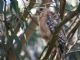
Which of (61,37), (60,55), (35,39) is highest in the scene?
(61,37)

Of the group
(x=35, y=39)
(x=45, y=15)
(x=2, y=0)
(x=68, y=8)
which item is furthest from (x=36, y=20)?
(x=35, y=39)

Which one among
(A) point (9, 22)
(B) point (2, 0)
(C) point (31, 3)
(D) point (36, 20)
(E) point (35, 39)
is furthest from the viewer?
(E) point (35, 39)

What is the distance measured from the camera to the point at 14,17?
157 centimetres

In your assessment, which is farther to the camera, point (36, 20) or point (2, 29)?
point (36, 20)

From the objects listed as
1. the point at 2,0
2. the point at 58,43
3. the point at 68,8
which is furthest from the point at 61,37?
the point at 2,0

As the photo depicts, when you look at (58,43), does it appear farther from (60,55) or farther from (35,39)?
(35,39)

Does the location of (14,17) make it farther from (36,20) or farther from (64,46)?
(64,46)

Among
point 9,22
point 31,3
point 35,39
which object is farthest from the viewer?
point 35,39

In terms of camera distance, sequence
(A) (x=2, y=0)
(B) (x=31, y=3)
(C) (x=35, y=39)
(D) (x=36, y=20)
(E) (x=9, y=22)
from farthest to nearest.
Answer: (C) (x=35, y=39) → (D) (x=36, y=20) → (B) (x=31, y=3) → (E) (x=9, y=22) → (A) (x=2, y=0)

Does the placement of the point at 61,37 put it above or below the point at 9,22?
below

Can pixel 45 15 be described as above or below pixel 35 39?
above

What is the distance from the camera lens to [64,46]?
64.7 inches

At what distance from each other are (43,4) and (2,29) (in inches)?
11.5

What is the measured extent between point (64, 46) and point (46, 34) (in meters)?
0.23
